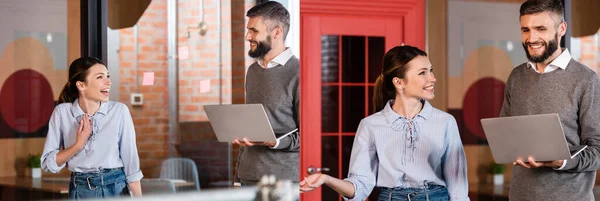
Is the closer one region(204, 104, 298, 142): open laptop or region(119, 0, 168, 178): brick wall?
region(119, 0, 168, 178): brick wall

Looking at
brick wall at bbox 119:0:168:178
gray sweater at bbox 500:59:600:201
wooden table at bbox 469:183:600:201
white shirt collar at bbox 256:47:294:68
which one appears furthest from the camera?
wooden table at bbox 469:183:600:201

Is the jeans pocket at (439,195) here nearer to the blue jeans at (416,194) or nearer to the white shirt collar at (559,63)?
the blue jeans at (416,194)

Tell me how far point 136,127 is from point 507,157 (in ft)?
6.18

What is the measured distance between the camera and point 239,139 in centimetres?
348

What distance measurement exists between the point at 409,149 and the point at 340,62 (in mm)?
1836

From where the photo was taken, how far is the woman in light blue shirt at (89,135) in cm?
310

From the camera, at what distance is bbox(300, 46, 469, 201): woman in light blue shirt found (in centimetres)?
373

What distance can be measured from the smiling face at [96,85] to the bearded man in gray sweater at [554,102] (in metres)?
2.00

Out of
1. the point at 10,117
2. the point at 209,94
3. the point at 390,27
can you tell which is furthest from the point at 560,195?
the point at 10,117

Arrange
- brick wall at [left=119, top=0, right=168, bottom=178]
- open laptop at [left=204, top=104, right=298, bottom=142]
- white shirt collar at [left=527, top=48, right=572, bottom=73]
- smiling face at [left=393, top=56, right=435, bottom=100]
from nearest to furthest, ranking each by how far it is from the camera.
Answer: brick wall at [left=119, top=0, right=168, bottom=178], open laptop at [left=204, top=104, right=298, bottom=142], smiling face at [left=393, top=56, right=435, bottom=100], white shirt collar at [left=527, top=48, right=572, bottom=73]

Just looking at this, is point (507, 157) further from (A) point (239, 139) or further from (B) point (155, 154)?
(B) point (155, 154)

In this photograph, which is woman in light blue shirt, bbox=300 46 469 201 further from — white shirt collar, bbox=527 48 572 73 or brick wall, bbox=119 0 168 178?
white shirt collar, bbox=527 48 572 73

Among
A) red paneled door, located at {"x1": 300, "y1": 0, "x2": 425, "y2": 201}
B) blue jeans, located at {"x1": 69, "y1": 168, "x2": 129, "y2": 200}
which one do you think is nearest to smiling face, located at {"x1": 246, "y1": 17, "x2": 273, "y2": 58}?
blue jeans, located at {"x1": 69, "y1": 168, "x2": 129, "y2": 200}

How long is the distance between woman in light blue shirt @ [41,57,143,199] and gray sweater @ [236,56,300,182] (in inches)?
19.2
